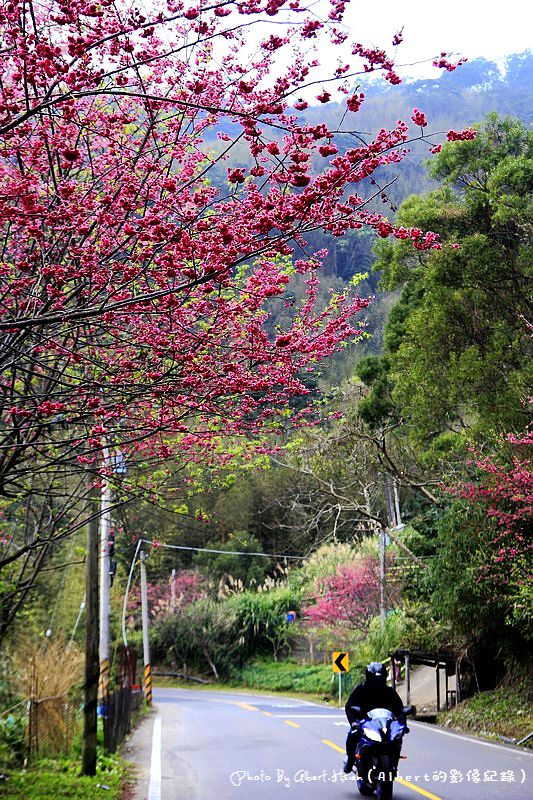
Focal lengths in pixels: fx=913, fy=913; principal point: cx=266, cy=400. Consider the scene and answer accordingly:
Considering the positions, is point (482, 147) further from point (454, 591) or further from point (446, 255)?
point (454, 591)

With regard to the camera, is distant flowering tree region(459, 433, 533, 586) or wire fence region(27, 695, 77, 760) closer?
wire fence region(27, 695, 77, 760)

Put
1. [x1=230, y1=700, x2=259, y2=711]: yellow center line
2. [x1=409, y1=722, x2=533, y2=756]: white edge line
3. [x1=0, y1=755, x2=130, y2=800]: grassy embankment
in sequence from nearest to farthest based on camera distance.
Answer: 1. [x1=0, y1=755, x2=130, y2=800]: grassy embankment
2. [x1=409, y1=722, x2=533, y2=756]: white edge line
3. [x1=230, y1=700, x2=259, y2=711]: yellow center line

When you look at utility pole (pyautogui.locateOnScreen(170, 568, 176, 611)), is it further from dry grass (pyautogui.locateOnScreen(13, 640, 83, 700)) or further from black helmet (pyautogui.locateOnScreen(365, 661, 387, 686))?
black helmet (pyautogui.locateOnScreen(365, 661, 387, 686))

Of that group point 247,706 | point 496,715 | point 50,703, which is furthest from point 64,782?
point 247,706

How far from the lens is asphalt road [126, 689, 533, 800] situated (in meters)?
10.4

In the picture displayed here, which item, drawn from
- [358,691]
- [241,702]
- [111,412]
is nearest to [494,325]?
[358,691]

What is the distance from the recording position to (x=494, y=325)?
63.8 ft

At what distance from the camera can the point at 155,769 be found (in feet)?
43.7

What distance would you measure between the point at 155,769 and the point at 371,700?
478cm

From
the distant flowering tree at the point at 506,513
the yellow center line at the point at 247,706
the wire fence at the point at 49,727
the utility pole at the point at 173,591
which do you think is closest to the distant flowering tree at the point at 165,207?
the wire fence at the point at 49,727

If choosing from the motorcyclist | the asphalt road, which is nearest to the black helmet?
the motorcyclist

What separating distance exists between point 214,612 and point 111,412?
3922 centimetres

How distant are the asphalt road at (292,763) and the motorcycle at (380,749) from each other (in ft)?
1.40

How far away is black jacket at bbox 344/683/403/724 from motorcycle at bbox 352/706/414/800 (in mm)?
118
